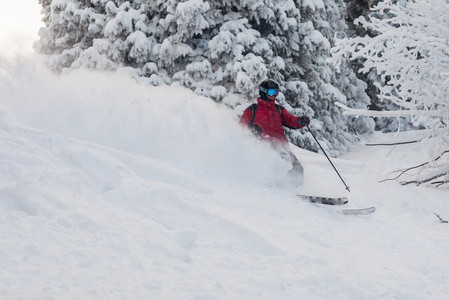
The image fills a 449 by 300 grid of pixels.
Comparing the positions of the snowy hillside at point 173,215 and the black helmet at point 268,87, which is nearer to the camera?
the snowy hillside at point 173,215

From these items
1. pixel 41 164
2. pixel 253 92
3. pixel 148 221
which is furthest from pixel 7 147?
pixel 253 92

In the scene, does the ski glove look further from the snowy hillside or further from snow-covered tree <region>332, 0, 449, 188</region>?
snow-covered tree <region>332, 0, 449, 188</region>

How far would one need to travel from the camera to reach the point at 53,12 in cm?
1314

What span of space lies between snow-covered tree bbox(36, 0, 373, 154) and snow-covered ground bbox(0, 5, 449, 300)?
163 inches

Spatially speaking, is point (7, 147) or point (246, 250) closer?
point (246, 250)

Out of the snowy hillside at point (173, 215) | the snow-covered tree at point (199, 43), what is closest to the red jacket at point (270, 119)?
the snowy hillside at point (173, 215)

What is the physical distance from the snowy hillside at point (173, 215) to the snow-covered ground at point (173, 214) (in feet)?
0.05

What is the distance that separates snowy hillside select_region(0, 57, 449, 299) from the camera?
3141mm

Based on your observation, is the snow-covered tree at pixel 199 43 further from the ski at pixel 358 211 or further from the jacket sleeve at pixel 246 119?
the ski at pixel 358 211

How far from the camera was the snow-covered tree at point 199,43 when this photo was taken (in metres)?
11.9

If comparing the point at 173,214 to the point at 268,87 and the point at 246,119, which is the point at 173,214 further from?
the point at 268,87

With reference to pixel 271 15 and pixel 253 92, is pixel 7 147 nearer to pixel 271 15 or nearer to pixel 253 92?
pixel 253 92

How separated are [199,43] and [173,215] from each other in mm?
8896

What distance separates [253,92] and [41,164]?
7699 mm
